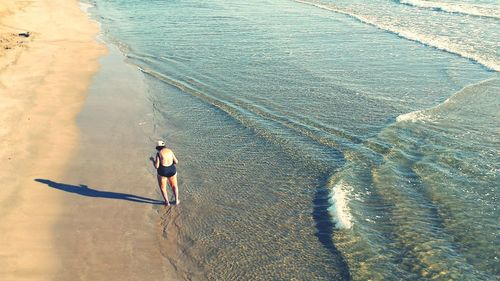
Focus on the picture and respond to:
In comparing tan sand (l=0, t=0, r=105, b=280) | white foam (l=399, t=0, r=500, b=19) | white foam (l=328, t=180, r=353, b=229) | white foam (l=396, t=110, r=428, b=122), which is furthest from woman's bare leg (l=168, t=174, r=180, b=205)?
white foam (l=399, t=0, r=500, b=19)

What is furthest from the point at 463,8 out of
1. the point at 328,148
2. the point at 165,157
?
the point at 165,157

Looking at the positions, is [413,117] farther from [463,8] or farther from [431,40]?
[463,8]

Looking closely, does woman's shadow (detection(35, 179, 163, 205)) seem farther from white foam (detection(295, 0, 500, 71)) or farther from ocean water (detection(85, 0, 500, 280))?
white foam (detection(295, 0, 500, 71))

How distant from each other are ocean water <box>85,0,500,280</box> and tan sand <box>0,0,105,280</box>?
220 cm

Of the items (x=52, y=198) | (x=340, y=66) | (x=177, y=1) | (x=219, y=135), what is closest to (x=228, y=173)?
(x=219, y=135)

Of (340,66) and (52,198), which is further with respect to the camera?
(340,66)

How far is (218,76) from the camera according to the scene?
18.6 metres

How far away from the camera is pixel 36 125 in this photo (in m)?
13.4

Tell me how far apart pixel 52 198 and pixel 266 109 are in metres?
7.44

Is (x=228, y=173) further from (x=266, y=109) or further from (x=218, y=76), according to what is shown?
(x=218, y=76)

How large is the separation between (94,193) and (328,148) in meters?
6.10

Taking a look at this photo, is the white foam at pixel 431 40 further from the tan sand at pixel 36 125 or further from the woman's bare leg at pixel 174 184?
the tan sand at pixel 36 125

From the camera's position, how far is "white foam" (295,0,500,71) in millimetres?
20344

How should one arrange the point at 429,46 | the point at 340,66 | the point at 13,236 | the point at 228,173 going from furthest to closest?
the point at 429,46, the point at 340,66, the point at 228,173, the point at 13,236
